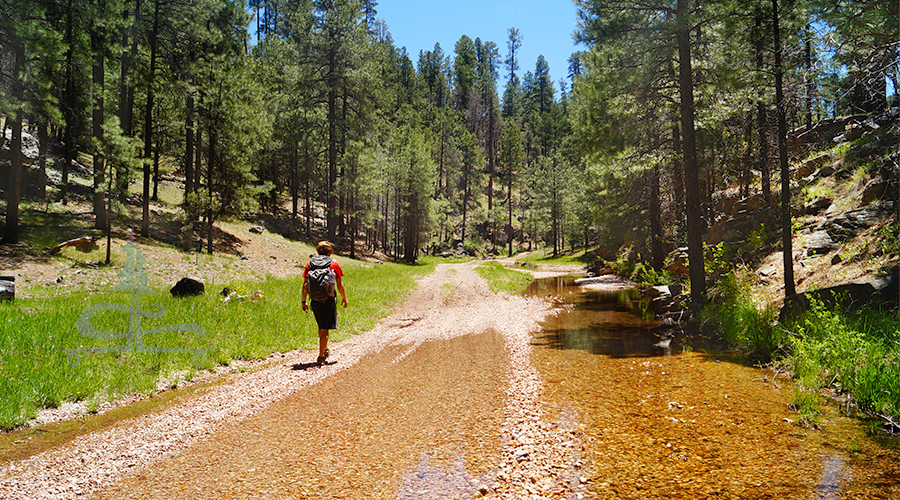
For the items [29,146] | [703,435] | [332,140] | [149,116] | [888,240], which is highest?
[332,140]

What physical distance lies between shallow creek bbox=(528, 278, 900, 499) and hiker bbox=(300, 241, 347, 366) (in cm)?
459

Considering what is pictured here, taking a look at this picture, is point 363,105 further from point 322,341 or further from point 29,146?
point 322,341

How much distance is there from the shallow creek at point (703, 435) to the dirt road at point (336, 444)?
49 centimetres

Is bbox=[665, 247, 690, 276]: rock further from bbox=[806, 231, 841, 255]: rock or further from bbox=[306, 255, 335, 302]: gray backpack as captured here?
bbox=[306, 255, 335, 302]: gray backpack

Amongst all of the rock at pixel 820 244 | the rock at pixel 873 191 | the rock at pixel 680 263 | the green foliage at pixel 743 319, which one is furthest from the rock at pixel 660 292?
the rock at pixel 873 191

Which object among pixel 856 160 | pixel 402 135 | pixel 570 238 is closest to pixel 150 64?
pixel 402 135

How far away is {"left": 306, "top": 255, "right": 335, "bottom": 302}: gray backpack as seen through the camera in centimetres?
862

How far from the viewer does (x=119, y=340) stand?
339 inches

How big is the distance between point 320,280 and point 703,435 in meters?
6.97

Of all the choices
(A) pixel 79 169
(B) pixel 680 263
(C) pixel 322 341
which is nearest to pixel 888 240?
(B) pixel 680 263

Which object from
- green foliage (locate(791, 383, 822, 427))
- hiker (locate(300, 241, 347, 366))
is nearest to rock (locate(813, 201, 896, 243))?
green foliage (locate(791, 383, 822, 427))

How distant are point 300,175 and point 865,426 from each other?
43.3 meters

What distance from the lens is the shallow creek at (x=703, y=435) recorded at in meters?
3.96

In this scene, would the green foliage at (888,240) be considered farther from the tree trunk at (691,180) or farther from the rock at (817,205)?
the rock at (817,205)
